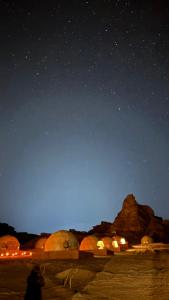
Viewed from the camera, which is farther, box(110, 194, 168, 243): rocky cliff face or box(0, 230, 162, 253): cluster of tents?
box(110, 194, 168, 243): rocky cliff face

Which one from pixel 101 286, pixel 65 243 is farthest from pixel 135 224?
pixel 101 286

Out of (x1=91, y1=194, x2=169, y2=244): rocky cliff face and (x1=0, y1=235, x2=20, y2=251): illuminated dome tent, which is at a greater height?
(x1=91, y1=194, x2=169, y2=244): rocky cliff face

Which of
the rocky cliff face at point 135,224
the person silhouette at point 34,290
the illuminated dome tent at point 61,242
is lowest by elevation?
the person silhouette at point 34,290

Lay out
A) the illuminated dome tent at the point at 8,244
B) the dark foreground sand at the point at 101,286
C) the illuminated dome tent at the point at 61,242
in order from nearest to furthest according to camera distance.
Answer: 1. the dark foreground sand at the point at 101,286
2. the illuminated dome tent at the point at 61,242
3. the illuminated dome tent at the point at 8,244

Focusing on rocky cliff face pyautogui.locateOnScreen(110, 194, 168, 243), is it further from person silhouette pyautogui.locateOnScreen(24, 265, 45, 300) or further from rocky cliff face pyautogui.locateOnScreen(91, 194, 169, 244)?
person silhouette pyautogui.locateOnScreen(24, 265, 45, 300)

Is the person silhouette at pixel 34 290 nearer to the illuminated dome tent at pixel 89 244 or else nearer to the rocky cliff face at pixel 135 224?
the illuminated dome tent at pixel 89 244

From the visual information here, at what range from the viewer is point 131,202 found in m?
71.8

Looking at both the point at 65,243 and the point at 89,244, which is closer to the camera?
the point at 65,243

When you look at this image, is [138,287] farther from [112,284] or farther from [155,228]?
[155,228]

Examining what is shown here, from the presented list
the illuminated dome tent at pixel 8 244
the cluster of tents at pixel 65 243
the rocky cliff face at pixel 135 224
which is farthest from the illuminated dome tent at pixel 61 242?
the rocky cliff face at pixel 135 224

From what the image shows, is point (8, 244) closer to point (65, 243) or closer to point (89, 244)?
point (89, 244)

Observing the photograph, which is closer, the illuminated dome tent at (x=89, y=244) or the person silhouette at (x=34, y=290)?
the person silhouette at (x=34, y=290)

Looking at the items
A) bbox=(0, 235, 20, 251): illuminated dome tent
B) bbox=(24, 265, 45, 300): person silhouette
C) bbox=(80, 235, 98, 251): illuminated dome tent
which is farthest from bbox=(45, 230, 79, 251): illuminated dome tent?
bbox=(24, 265, 45, 300): person silhouette

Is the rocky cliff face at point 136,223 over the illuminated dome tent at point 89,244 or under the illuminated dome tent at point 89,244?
over
